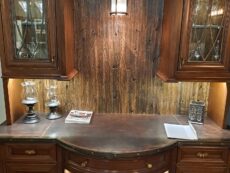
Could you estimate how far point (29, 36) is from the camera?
1623mm

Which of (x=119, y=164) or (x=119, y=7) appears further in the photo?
(x=119, y=7)

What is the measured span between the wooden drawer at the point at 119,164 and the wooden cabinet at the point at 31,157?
5.8 inches

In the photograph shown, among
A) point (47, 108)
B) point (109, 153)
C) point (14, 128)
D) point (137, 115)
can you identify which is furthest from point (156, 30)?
point (14, 128)

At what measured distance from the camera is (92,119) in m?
1.96

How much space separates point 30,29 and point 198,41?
1.29 metres

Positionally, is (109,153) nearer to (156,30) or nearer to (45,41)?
(45,41)

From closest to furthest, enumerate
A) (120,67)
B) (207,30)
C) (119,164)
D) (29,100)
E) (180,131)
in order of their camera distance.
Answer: (119,164) < (207,30) < (180,131) < (29,100) < (120,67)

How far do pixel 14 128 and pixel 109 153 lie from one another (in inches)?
32.9

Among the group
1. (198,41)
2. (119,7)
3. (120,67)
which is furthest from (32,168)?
(198,41)

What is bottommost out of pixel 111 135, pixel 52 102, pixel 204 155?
pixel 204 155

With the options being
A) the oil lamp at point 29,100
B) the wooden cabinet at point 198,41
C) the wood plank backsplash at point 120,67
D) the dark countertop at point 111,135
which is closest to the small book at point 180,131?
the dark countertop at point 111,135

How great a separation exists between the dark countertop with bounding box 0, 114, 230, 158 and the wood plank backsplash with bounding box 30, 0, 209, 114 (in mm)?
191

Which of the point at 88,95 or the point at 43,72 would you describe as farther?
the point at 88,95

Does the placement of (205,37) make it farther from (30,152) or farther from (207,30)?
(30,152)
